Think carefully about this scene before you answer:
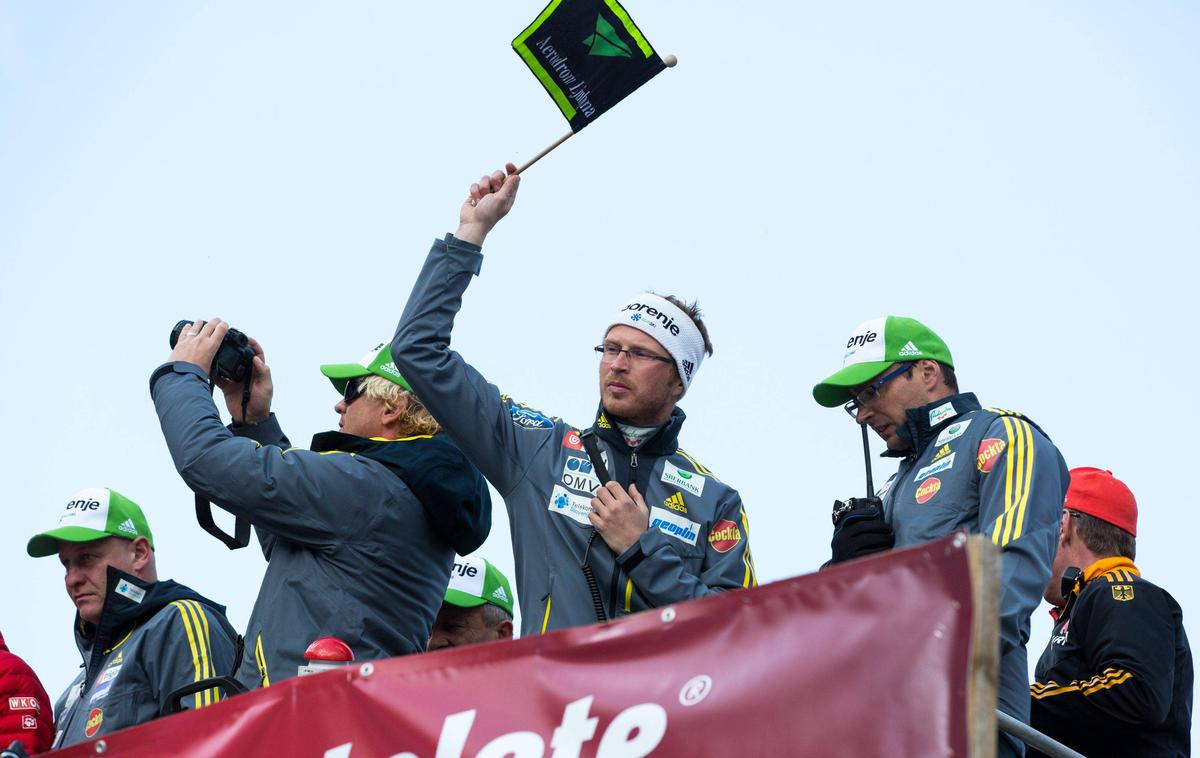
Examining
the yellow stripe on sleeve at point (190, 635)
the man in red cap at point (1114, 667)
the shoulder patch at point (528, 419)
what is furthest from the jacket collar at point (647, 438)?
the yellow stripe on sleeve at point (190, 635)

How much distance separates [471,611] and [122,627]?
168cm

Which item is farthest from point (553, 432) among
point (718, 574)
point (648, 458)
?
point (718, 574)

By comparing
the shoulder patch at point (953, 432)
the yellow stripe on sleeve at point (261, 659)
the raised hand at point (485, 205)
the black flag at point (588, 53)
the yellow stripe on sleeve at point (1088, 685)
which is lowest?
the yellow stripe on sleeve at point (1088, 685)

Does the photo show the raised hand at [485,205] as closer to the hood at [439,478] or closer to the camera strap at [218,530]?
the hood at [439,478]

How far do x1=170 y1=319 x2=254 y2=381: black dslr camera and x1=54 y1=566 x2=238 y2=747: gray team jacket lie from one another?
0.99 metres

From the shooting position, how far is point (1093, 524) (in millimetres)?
6148

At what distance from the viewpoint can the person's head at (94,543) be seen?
270 inches

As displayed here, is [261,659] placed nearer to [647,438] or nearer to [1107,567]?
[647,438]

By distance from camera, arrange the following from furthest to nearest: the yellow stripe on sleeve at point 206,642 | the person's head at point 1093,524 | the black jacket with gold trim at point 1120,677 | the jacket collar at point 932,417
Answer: the person's head at point 1093,524 → the yellow stripe on sleeve at point 206,642 → the jacket collar at point 932,417 → the black jacket with gold trim at point 1120,677

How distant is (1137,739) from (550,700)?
277cm

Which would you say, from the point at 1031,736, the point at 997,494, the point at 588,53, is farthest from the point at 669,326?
the point at 1031,736

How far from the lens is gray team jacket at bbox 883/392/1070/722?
479 cm

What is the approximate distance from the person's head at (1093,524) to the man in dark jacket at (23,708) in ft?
13.1

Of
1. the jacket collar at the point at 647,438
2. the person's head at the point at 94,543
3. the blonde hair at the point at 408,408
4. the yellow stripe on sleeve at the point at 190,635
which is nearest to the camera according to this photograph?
the jacket collar at the point at 647,438
